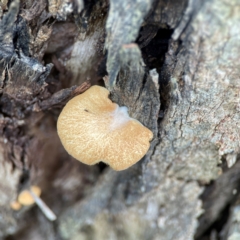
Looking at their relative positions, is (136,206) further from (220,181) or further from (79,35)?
(79,35)

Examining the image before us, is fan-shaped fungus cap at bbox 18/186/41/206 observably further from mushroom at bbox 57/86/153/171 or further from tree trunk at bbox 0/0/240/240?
mushroom at bbox 57/86/153/171

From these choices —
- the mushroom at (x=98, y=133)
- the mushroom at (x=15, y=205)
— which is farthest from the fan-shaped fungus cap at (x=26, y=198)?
the mushroom at (x=98, y=133)

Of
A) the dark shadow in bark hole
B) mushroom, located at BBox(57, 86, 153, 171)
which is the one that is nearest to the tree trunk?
the dark shadow in bark hole

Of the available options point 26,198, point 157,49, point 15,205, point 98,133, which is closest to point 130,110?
point 98,133

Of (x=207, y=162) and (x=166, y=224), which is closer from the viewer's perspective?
(x=207, y=162)

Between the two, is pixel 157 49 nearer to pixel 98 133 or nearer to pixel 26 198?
pixel 98 133

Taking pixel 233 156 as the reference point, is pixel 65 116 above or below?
below

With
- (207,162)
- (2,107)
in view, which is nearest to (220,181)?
(207,162)

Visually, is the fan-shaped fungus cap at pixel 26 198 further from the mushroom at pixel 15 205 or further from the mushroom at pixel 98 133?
the mushroom at pixel 98 133
